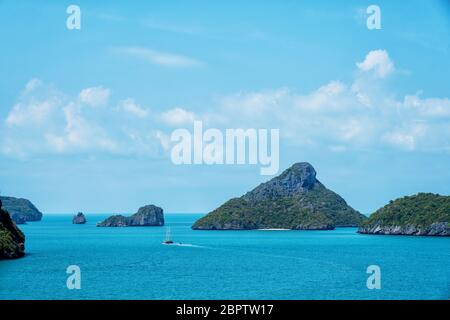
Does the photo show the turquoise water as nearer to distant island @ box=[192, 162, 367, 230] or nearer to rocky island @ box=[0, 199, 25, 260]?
rocky island @ box=[0, 199, 25, 260]

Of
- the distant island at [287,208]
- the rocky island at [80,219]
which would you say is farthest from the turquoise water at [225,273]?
the rocky island at [80,219]

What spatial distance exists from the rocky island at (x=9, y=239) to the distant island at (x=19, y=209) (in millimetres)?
54155

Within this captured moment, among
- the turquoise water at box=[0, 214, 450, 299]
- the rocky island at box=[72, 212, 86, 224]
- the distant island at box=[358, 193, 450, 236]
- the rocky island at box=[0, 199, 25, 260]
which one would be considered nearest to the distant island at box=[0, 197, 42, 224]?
the rocky island at box=[72, 212, 86, 224]

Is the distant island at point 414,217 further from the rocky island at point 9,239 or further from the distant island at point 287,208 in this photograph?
the rocky island at point 9,239

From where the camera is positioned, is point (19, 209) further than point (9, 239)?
Yes

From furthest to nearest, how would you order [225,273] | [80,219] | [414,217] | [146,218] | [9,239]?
[80,219], [146,218], [414,217], [9,239], [225,273]

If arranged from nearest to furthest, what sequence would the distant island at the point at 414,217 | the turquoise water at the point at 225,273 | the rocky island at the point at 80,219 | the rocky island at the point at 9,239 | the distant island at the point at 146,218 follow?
the turquoise water at the point at 225,273 → the rocky island at the point at 9,239 → the distant island at the point at 414,217 → the distant island at the point at 146,218 → the rocky island at the point at 80,219

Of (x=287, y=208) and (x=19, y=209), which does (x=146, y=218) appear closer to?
(x=19, y=209)

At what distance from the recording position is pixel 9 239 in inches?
1439

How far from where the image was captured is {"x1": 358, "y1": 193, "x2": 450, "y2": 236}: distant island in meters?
69.7

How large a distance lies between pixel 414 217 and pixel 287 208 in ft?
82.1

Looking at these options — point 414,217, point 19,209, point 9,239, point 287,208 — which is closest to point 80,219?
point 19,209

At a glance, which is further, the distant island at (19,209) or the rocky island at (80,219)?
the rocky island at (80,219)

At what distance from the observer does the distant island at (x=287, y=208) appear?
3612 inches
